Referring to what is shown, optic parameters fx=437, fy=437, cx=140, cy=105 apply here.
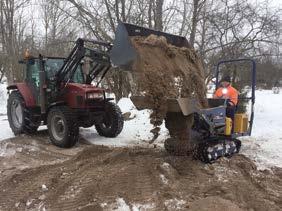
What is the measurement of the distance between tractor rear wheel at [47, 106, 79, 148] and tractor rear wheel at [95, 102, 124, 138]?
1.24m

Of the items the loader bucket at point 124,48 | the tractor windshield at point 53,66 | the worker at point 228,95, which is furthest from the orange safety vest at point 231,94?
the tractor windshield at point 53,66

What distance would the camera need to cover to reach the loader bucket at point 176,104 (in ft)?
22.4

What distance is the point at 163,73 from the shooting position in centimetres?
732

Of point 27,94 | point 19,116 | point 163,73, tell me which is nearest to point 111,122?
point 27,94

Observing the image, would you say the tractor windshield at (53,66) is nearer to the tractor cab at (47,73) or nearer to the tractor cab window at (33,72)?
the tractor cab at (47,73)

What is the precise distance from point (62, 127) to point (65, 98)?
28.0 inches

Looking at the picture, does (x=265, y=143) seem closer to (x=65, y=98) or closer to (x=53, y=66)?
(x=65, y=98)

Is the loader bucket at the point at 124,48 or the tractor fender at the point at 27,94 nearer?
the loader bucket at the point at 124,48

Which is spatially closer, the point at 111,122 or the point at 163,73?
the point at 163,73

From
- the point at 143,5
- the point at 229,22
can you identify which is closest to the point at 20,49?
the point at 143,5

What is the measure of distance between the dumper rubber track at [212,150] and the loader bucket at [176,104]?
0.73 m

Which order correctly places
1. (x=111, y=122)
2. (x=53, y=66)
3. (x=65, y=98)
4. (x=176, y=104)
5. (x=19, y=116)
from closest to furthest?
(x=176, y=104)
(x=65, y=98)
(x=53, y=66)
(x=111, y=122)
(x=19, y=116)

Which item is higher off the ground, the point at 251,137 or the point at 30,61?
the point at 30,61

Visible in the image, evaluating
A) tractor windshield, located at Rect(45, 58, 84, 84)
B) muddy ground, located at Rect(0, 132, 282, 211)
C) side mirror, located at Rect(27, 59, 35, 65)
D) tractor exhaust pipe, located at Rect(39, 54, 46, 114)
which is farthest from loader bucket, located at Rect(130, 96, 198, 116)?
side mirror, located at Rect(27, 59, 35, 65)
